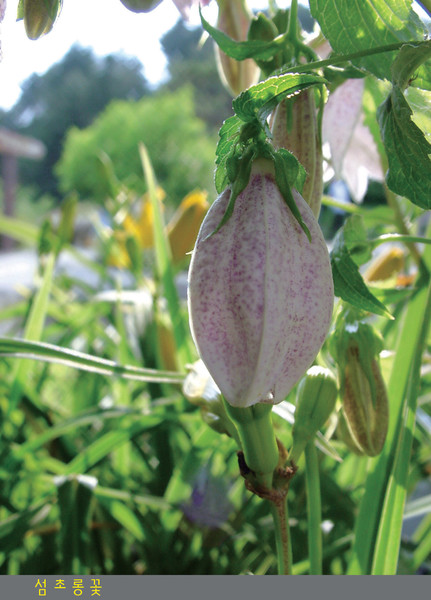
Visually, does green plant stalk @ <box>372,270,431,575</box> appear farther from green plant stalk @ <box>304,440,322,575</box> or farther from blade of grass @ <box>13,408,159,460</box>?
blade of grass @ <box>13,408,159,460</box>

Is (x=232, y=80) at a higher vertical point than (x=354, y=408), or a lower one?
higher

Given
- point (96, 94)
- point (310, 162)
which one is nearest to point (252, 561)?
point (310, 162)

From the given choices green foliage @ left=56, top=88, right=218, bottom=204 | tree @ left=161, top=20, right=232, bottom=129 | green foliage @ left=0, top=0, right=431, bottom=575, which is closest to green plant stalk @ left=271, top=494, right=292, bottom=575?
green foliage @ left=0, top=0, right=431, bottom=575

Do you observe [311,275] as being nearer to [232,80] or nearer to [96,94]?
[232,80]

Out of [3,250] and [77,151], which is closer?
[3,250]

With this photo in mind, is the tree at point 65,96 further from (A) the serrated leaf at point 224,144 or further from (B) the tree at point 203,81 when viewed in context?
(A) the serrated leaf at point 224,144

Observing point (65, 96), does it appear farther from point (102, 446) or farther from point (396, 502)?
point (396, 502)

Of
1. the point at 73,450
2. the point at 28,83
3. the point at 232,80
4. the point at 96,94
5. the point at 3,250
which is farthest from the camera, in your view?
the point at 28,83

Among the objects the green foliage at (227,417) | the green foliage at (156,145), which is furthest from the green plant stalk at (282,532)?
the green foliage at (156,145)
